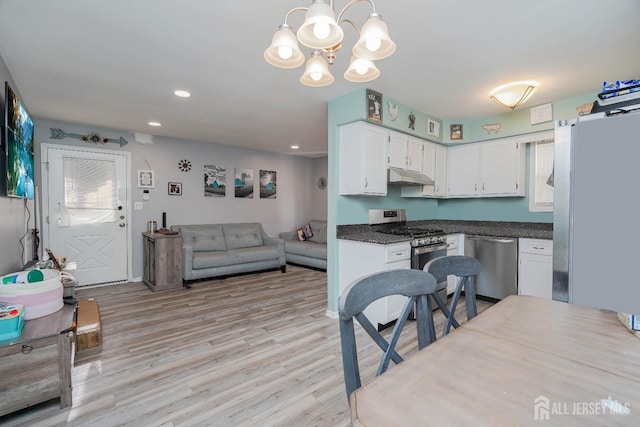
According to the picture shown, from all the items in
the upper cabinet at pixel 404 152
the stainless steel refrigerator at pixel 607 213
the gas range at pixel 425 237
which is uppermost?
the upper cabinet at pixel 404 152

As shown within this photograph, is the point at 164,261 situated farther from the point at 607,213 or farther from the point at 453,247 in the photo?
the point at 607,213

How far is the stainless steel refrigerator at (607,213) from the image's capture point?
0.33 m

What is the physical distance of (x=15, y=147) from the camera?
2238 mm

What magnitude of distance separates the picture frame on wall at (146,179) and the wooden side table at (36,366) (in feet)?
10.3

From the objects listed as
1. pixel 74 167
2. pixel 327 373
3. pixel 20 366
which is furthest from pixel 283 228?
pixel 20 366

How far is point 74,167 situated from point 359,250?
4002mm

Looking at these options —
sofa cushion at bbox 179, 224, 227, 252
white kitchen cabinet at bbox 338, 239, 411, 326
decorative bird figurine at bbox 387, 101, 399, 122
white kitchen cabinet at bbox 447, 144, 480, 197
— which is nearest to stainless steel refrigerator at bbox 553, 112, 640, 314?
white kitchen cabinet at bbox 338, 239, 411, 326

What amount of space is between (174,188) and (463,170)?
14.2 ft

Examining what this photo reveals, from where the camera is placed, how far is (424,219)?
13.8 ft

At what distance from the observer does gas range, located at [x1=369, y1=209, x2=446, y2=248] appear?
3023mm

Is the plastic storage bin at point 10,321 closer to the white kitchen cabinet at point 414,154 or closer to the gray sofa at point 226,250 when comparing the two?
the gray sofa at point 226,250

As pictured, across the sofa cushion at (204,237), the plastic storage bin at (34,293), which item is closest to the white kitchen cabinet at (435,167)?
the sofa cushion at (204,237)

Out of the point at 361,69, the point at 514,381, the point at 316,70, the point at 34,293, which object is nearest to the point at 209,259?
the point at 34,293

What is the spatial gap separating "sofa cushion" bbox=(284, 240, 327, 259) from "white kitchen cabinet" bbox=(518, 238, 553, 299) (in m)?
2.77
